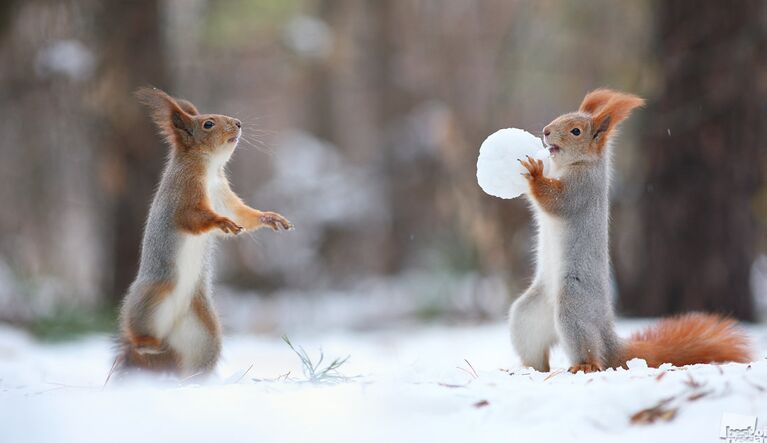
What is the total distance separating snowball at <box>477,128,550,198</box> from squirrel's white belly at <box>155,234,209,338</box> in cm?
132

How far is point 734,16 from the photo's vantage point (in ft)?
24.3

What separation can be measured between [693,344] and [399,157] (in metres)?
8.61

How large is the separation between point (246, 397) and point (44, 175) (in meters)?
7.34

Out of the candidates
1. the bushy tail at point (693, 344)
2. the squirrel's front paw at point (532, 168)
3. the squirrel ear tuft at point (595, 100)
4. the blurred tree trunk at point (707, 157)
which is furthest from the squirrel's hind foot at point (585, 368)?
the blurred tree trunk at point (707, 157)

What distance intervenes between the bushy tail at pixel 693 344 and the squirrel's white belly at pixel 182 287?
2006mm

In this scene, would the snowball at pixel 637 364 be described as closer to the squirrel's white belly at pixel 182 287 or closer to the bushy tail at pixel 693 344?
the bushy tail at pixel 693 344

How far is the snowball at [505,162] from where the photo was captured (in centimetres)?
403

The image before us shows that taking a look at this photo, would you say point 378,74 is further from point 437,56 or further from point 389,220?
point 389,220

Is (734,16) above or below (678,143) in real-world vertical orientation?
above

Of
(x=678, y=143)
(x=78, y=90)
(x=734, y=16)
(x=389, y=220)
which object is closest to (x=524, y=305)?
(x=678, y=143)

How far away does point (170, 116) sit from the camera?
3996mm

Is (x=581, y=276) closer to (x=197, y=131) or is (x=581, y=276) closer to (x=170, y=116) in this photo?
(x=197, y=131)

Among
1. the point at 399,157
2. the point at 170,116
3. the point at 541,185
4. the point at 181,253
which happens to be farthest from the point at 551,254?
the point at 399,157

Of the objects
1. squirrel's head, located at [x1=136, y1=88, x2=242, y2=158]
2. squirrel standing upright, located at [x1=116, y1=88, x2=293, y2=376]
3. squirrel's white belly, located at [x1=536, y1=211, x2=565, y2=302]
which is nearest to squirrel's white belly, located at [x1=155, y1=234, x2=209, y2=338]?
squirrel standing upright, located at [x1=116, y1=88, x2=293, y2=376]
